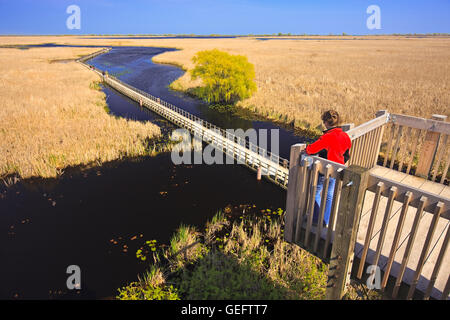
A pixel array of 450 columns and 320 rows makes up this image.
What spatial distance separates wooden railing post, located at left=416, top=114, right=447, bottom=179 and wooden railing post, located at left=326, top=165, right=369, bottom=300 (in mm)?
3784

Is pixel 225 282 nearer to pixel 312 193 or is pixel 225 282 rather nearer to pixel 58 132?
pixel 312 193

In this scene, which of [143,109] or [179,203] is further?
[143,109]

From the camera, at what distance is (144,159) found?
16.0 meters

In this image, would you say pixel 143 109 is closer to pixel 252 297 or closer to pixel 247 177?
pixel 247 177

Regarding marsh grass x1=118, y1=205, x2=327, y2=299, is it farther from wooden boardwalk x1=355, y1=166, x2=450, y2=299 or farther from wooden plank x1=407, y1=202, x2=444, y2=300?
wooden plank x1=407, y1=202, x2=444, y2=300

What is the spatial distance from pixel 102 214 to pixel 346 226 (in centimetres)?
1007

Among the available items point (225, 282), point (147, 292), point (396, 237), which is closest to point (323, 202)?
point (396, 237)

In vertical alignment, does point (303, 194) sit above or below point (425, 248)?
above

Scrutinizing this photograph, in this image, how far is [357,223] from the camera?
3500 mm

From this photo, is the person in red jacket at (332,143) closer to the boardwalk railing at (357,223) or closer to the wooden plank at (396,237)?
the boardwalk railing at (357,223)

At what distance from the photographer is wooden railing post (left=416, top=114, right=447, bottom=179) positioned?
5852 millimetres

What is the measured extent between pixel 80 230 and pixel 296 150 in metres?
9.28

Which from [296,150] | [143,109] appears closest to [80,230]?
[296,150]

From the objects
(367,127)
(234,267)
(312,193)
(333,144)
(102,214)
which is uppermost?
(367,127)
